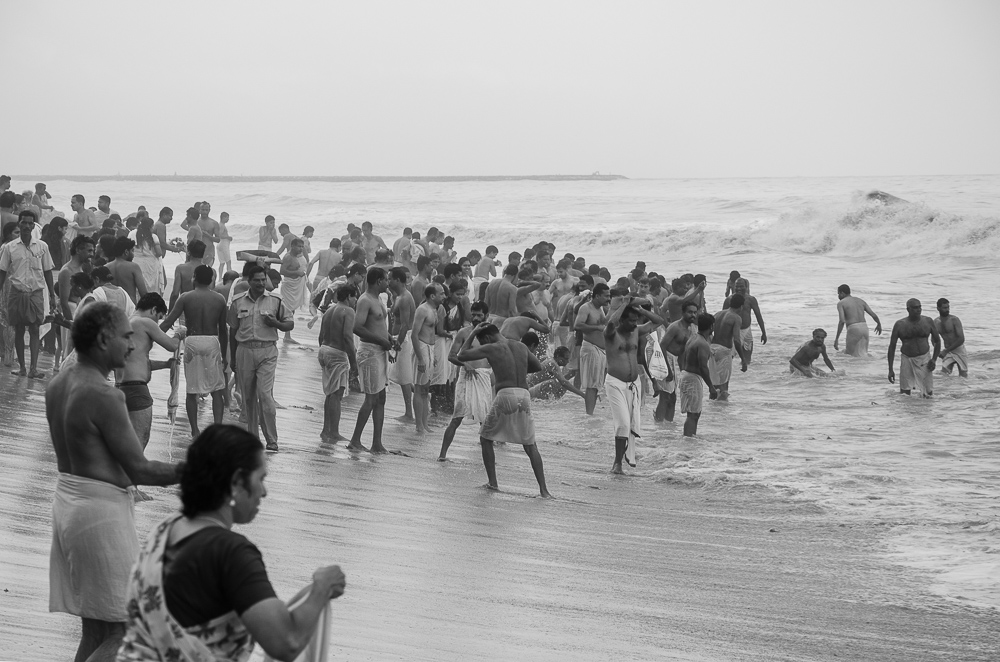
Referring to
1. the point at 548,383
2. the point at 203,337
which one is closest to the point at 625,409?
the point at 203,337

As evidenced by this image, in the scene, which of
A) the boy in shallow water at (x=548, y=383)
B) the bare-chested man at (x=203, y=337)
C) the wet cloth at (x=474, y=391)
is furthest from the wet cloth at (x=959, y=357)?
the bare-chested man at (x=203, y=337)

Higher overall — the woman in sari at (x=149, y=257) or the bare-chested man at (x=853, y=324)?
the woman in sari at (x=149, y=257)

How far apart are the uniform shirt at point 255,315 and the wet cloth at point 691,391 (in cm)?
541

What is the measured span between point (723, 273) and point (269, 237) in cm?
2030

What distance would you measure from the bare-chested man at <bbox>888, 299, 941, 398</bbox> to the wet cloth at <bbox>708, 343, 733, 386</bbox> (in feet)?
8.78

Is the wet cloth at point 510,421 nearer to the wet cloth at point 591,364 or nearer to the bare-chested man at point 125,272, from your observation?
the bare-chested man at point 125,272

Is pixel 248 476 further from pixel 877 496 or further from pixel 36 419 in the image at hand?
pixel 877 496

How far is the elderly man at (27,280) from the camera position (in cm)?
1211

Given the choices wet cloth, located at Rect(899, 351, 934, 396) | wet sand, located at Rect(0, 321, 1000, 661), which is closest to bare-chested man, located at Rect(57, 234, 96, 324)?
wet sand, located at Rect(0, 321, 1000, 661)

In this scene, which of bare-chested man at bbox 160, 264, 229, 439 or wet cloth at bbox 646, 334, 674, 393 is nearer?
bare-chested man at bbox 160, 264, 229, 439

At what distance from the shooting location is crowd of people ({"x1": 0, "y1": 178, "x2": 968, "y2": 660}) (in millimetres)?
2998

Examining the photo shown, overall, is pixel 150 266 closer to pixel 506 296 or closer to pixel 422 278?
pixel 422 278

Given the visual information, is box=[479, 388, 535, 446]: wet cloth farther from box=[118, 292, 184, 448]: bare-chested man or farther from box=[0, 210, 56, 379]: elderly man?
box=[0, 210, 56, 379]: elderly man

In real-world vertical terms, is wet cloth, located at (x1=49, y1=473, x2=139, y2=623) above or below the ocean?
above
